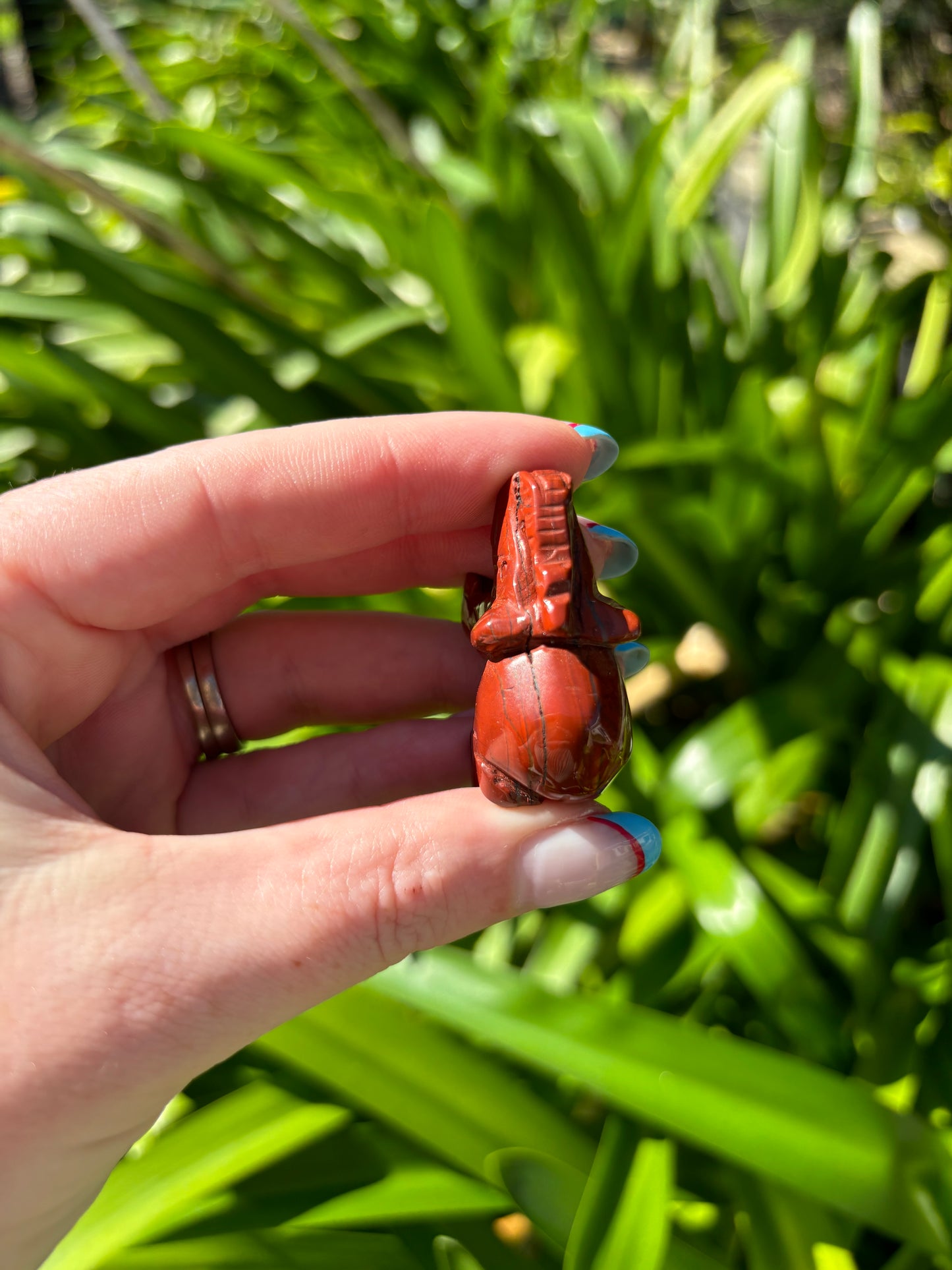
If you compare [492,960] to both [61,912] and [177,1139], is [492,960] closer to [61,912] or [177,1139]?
[177,1139]

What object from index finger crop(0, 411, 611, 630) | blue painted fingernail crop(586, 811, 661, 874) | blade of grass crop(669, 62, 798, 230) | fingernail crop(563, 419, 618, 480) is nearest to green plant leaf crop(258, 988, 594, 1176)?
blue painted fingernail crop(586, 811, 661, 874)

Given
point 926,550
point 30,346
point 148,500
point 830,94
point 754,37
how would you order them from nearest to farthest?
point 148,500
point 926,550
point 30,346
point 754,37
point 830,94

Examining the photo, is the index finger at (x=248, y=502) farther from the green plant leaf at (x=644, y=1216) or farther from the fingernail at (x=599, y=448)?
the green plant leaf at (x=644, y=1216)

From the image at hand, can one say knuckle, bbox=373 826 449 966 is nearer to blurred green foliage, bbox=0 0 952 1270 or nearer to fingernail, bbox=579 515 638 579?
blurred green foliage, bbox=0 0 952 1270

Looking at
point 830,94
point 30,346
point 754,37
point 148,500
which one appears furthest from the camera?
point 830,94

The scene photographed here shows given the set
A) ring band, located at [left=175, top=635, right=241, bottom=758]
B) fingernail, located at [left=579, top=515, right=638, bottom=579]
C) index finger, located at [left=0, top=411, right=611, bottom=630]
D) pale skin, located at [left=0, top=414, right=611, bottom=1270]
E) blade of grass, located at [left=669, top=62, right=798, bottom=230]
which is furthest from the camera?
blade of grass, located at [left=669, top=62, right=798, bottom=230]

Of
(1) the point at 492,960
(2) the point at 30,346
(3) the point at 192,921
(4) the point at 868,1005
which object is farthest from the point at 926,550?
(2) the point at 30,346

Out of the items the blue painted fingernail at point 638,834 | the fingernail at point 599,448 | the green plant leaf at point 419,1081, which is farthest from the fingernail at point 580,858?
the fingernail at point 599,448
